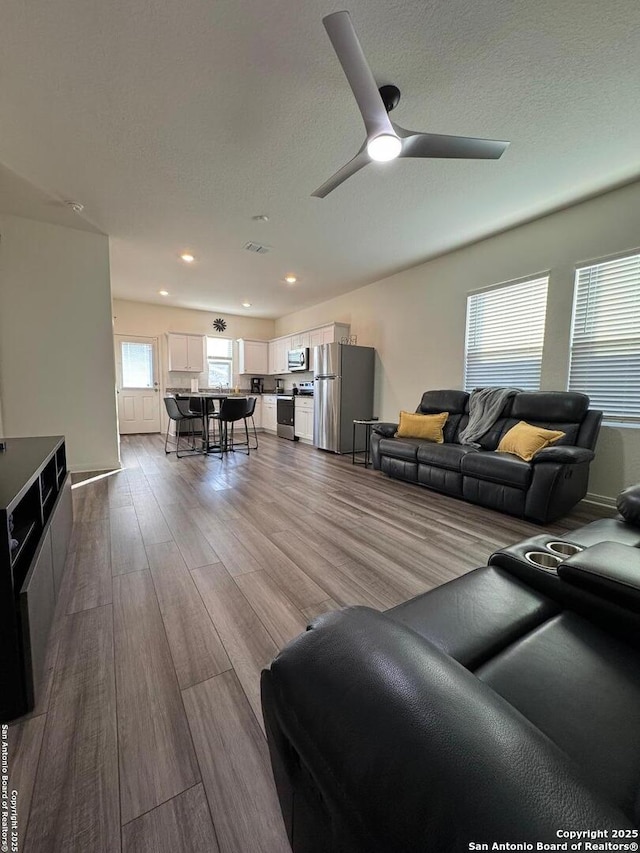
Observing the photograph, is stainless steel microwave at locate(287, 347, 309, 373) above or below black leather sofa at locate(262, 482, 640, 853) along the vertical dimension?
above

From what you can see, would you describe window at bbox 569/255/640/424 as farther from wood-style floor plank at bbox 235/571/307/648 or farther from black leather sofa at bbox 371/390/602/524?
wood-style floor plank at bbox 235/571/307/648

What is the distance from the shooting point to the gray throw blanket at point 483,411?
3.41 meters

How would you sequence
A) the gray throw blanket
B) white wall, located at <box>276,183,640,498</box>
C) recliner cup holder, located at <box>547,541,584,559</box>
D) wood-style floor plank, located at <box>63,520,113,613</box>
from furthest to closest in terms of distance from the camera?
the gray throw blanket
white wall, located at <box>276,183,640,498</box>
wood-style floor plank, located at <box>63,520,113,613</box>
recliner cup holder, located at <box>547,541,584,559</box>

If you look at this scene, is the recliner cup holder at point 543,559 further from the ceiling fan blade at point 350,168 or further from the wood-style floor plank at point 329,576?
the ceiling fan blade at point 350,168

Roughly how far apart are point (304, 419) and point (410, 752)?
5.91 m

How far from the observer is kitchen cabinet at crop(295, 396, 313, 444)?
6047 millimetres

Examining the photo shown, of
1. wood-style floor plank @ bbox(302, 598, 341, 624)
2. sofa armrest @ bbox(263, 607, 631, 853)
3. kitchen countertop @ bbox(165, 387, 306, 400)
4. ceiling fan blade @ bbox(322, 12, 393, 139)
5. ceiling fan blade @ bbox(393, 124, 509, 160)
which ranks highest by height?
ceiling fan blade @ bbox(322, 12, 393, 139)

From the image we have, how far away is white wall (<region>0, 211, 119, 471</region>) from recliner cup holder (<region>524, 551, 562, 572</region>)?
14.2 feet

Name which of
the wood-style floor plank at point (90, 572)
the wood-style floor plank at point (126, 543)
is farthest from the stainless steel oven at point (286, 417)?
the wood-style floor plank at point (90, 572)

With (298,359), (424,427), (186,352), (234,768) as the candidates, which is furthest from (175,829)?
(186,352)

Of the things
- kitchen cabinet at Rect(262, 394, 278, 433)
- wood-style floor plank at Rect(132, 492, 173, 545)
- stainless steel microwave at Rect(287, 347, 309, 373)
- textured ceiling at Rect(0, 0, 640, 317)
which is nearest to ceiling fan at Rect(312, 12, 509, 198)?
textured ceiling at Rect(0, 0, 640, 317)

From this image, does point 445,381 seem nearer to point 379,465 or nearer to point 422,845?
point 379,465

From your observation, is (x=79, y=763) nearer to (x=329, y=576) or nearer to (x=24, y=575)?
(x=24, y=575)

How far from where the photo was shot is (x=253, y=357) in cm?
786
